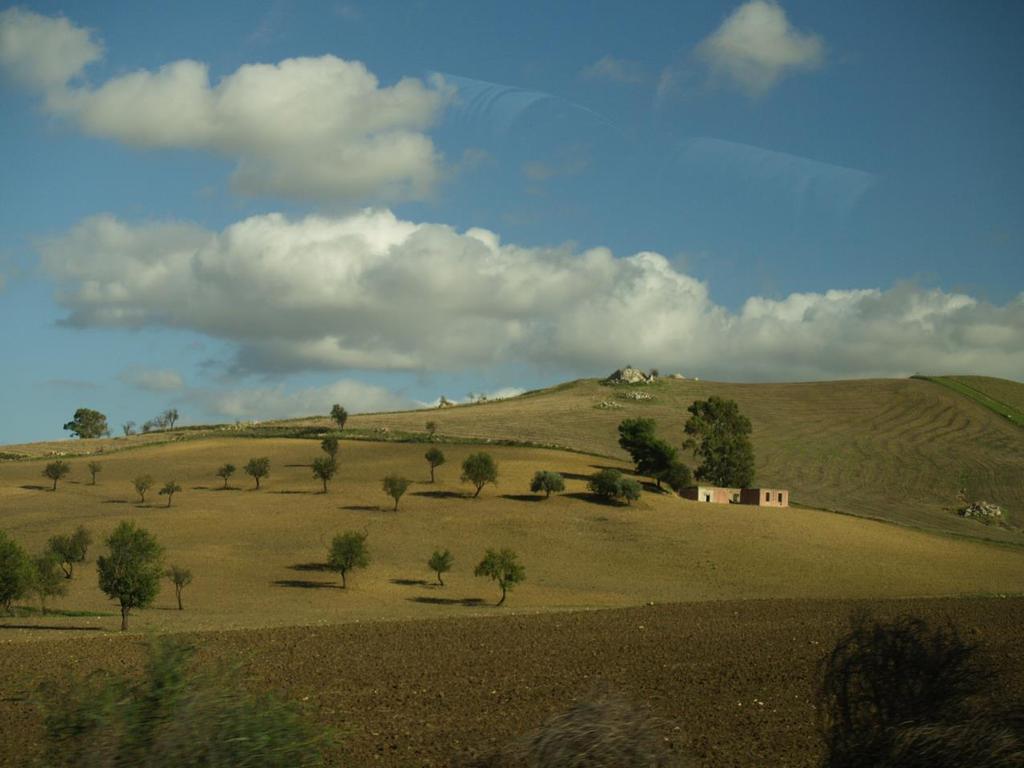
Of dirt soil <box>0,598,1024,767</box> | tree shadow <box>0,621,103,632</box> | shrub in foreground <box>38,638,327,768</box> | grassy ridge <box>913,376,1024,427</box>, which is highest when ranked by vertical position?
grassy ridge <box>913,376,1024,427</box>

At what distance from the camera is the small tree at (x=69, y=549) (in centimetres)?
5494

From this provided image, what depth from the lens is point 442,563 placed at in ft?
179

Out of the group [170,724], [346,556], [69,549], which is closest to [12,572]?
[69,549]

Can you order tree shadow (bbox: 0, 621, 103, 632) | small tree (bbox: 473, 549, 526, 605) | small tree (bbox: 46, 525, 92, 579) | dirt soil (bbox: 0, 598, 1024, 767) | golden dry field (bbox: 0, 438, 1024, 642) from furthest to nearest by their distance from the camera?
1. small tree (bbox: 46, 525, 92, 579)
2. small tree (bbox: 473, 549, 526, 605)
3. golden dry field (bbox: 0, 438, 1024, 642)
4. tree shadow (bbox: 0, 621, 103, 632)
5. dirt soil (bbox: 0, 598, 1024, 767)

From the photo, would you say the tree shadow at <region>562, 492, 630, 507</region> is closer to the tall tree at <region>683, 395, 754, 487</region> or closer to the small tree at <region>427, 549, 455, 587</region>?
the tall tree at <region>683, 395, 754, 487</region>

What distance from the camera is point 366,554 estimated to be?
54625 mm

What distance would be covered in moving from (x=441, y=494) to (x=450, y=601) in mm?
28984

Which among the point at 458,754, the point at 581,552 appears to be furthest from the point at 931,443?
the point at 458,754

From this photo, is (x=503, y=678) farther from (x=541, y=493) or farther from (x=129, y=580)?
(x=541, y=493)

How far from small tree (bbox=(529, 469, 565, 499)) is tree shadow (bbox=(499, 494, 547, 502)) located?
408 millimetres

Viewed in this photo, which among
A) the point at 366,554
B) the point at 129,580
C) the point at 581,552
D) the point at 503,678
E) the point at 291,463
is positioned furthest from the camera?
the point at 291,463

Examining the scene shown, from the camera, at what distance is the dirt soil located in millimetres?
17297

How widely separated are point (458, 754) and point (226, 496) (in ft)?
224

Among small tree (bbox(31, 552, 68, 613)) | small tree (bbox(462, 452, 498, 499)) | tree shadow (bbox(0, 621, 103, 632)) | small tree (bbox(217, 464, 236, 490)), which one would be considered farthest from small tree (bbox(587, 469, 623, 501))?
tree shadow (bbox(0, 621, 103, 632))
